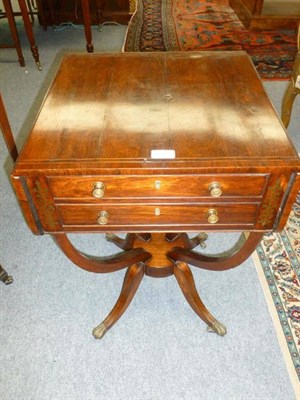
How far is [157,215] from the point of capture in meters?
0.96

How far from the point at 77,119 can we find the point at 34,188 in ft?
0.77

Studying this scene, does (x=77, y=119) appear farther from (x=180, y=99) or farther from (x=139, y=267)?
(x=139, y=267)

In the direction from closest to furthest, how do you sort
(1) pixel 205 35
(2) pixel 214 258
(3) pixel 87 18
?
(2) pixel 214 258
(3) pixel 87 18
(1) pixel 205 35

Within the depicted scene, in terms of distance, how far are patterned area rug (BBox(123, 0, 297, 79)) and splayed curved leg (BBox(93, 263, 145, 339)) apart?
238 centimetres

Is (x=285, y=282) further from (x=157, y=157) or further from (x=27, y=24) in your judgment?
(x=27, y=24)

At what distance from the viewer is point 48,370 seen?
1279 millimetres

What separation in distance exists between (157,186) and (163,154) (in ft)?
0.27

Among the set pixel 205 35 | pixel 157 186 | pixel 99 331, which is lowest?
pixel 205 35

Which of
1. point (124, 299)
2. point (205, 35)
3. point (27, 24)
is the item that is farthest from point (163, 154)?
point (205, 35)

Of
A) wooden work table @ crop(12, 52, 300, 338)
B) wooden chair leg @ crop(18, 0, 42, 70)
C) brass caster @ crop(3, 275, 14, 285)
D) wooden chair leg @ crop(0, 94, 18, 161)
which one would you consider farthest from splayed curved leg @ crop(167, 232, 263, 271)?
wooden chair leg @ crop(18, 0, 42, 70)

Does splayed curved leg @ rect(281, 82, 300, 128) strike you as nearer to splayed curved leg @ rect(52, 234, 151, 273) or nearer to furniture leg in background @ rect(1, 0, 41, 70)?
splayed curved leg @ rect(52, 234, 151, 273)

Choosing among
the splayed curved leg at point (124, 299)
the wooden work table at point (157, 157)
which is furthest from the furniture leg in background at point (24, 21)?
the splayed curved leg at point (124, 299)

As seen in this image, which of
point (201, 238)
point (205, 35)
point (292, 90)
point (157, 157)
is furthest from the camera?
point (205, 35)

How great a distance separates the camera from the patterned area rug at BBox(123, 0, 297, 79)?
3307 mm
